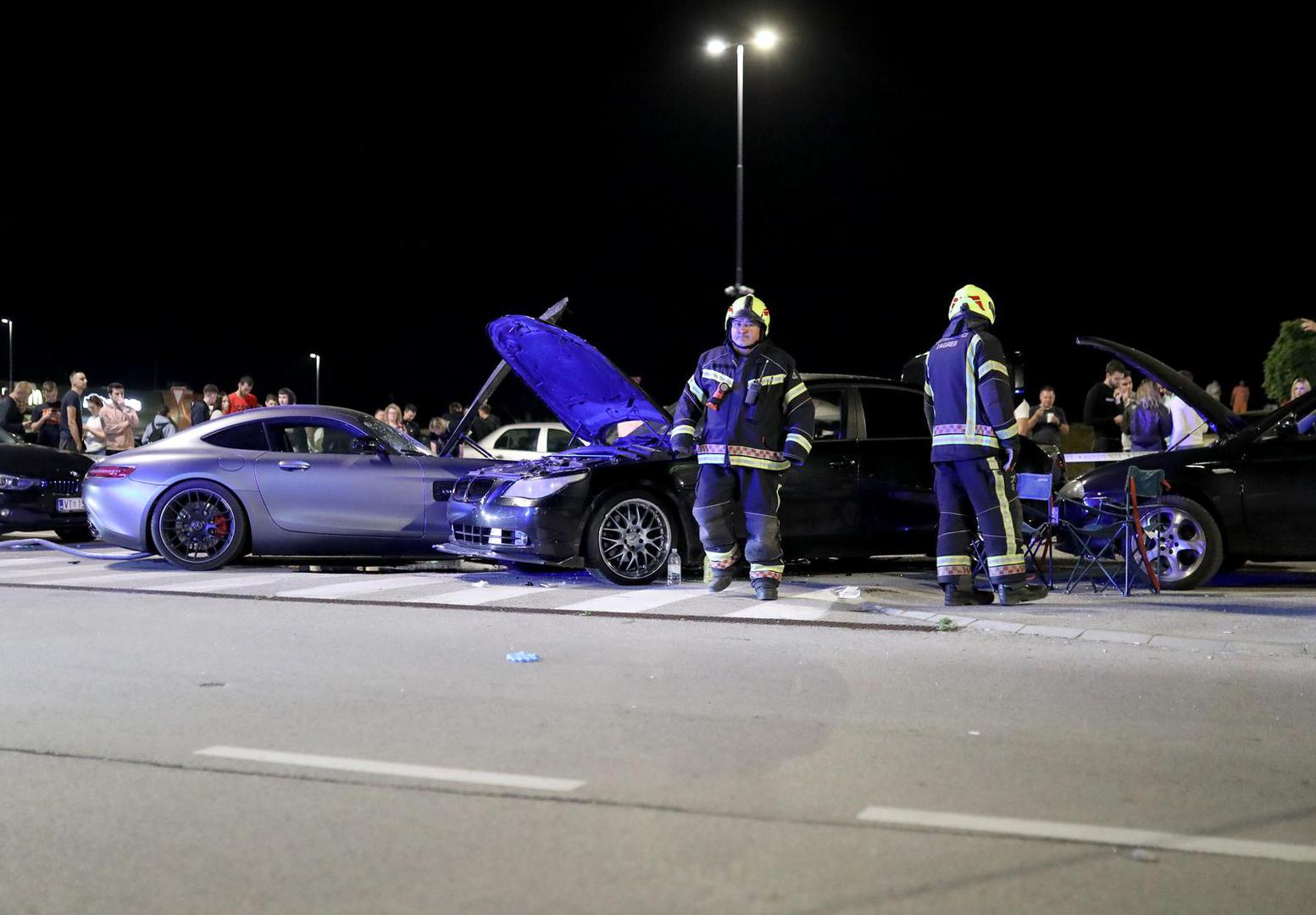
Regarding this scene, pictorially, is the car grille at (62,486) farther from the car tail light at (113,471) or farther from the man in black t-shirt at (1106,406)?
the man in black t-shirt at (1106,406)

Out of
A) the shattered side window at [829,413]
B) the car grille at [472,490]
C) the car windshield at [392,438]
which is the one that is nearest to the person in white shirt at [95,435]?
the car windshield at [392,438]

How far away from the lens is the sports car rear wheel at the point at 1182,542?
986 cm

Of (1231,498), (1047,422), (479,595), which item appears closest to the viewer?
(479,595)

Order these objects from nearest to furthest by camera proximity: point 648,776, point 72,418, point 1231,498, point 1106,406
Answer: point 648,776, point 1231,498, point 1106,406, point 72,418

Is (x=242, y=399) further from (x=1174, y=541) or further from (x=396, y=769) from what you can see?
(x=396, y=769)

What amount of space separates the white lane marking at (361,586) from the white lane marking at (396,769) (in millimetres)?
4621

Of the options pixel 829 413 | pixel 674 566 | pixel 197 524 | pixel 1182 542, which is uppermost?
pixel 829 413

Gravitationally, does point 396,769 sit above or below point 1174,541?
below

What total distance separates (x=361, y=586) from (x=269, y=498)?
2.07m

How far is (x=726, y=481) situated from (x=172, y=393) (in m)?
11.3

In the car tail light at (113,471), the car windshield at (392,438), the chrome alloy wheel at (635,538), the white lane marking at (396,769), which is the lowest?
the white lane marking at (396,769)

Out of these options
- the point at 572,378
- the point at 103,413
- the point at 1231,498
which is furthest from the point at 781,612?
the point at 103,413

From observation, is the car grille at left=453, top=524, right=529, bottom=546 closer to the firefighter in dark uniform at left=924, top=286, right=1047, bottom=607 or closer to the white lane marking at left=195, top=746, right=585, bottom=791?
the firefighter in dark uniform at left=924, top=286, right=1047, bottom=607

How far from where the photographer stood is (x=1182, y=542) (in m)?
9.95
